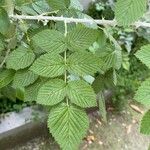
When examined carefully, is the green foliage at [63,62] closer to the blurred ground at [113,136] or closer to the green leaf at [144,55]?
the green leaf at [144,55]

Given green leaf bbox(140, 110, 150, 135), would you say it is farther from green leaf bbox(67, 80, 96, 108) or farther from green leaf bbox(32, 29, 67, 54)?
green leaf bbox(32, 29, 67, 54)

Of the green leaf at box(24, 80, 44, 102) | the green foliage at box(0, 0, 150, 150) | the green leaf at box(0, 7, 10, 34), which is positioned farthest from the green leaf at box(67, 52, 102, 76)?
the green leaf at box(0, 7, 10, 34)

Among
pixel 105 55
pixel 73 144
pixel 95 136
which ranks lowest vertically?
pixel 95 136

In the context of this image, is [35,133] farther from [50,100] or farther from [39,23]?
[50,100]

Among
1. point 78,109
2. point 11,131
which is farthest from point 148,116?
point 11,131

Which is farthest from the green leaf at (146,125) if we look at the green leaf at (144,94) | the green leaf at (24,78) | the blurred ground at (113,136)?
the blurred ground at (113,136)
